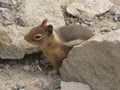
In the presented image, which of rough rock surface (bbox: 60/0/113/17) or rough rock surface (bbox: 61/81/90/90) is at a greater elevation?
rough rock surface (bbox: 60/0/113/17)

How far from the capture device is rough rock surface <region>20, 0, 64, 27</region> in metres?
5.61

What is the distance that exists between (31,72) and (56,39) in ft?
1.72

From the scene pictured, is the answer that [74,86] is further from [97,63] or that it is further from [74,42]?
[74,42]

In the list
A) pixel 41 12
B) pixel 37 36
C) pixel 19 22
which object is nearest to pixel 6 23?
pixel 19 22

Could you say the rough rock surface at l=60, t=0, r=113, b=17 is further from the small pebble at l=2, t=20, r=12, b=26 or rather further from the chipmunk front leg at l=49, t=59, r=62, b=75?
the chipmunk front leg at l=49, t=59, r=62, b=75

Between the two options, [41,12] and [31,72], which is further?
[41,12]

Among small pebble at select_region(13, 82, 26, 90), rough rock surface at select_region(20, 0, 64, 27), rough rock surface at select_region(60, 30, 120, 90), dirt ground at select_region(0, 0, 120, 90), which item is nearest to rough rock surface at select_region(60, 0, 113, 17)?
dirt ground at select_region(0, 0, 120, 90)

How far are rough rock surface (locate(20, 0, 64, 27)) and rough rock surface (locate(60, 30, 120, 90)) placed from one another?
2.72 feet

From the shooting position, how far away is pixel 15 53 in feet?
17.3

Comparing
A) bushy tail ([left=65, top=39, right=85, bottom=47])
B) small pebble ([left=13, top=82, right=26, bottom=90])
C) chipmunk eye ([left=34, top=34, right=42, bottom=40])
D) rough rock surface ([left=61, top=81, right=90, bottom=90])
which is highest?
chipmunk eye ([left=34, top=34, right=42, bottom=40])

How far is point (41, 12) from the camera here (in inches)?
227

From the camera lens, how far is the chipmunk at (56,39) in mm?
5066

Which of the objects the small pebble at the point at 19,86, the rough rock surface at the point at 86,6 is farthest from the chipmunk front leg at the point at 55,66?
the rough rock surface at the point at 86,6

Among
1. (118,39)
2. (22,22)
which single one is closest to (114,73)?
(118,39)
